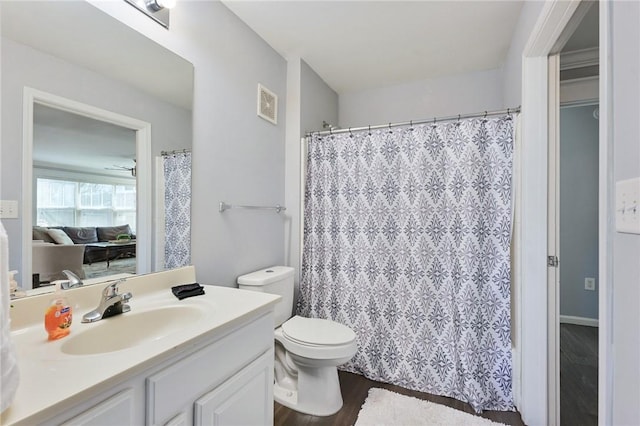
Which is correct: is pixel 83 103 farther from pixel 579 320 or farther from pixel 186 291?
pixel 579 320

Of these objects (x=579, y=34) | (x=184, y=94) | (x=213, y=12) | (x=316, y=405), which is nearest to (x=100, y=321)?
(x=184, y=94)

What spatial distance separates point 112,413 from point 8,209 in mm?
722

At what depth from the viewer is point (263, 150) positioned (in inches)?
82.6

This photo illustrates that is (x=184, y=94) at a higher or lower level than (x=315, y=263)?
higher

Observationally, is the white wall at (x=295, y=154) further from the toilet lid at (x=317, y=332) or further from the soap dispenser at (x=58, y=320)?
the soap dispenser at (x=58, y=320)

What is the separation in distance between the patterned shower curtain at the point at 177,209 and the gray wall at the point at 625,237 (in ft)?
5.18

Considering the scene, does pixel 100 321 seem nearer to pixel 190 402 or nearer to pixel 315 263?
pixel 190 402

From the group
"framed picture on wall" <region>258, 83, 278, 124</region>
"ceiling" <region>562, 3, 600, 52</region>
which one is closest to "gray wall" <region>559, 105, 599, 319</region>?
"ceiling" <region>562, 3, 600, 52</region>

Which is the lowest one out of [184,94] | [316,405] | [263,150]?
[316,405]

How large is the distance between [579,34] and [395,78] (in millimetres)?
1227

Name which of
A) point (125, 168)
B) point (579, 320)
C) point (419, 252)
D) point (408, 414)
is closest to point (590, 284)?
point (579, 320)

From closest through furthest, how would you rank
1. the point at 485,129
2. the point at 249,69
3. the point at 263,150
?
the point at 485,129, the point at 249,69, the point at 263,150

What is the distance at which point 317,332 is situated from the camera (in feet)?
5.72

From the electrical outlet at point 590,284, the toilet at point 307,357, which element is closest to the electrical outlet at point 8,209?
the toilet at point 307,357
